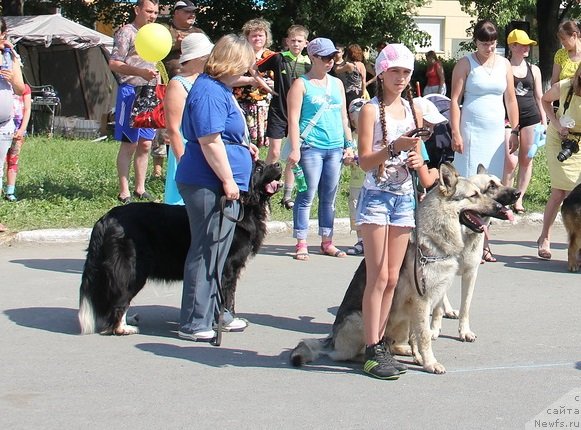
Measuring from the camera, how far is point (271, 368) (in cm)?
551

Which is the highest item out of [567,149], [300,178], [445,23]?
[445,23]

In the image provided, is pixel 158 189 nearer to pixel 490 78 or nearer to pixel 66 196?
pixel 66 196

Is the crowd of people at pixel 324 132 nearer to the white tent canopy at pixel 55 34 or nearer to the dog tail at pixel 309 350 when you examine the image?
the dog tail at pixel 309 350

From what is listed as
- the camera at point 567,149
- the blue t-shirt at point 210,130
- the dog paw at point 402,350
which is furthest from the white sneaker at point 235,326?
the camera at point 567,149

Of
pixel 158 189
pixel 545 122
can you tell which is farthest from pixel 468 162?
pixel 158 189

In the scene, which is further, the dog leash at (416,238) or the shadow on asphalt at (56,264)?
the shadow on asphalt at (56,264)

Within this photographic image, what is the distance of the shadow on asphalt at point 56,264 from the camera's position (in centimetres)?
819

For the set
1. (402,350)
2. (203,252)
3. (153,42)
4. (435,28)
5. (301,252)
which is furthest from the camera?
(435,28)

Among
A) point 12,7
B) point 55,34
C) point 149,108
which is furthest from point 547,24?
point 149,108

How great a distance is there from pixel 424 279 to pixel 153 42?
427 cm

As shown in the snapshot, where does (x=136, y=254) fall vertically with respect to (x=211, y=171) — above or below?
below

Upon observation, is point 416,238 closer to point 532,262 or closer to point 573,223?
point 573,223

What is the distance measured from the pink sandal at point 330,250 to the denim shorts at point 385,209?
3.88 meters

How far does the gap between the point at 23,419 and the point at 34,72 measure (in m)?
20.1
